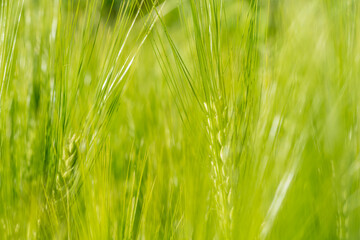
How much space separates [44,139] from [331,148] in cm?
24

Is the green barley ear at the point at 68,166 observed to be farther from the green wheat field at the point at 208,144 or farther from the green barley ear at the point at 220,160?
the green barley ear at the point at 220,160

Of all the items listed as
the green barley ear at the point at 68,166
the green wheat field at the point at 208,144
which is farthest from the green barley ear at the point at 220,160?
the green barley ear at the point at 68,166

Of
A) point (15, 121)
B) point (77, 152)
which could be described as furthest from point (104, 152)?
point (15, 121)

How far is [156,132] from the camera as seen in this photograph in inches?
21.5

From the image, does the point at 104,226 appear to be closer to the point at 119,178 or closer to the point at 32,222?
the point at 32,222

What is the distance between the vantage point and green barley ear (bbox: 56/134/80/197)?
1.44 feet

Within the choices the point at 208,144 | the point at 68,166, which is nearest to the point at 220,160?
the point at 208,144

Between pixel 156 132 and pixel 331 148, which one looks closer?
pixel 331 148

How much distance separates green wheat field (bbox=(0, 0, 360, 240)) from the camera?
15.9 inches

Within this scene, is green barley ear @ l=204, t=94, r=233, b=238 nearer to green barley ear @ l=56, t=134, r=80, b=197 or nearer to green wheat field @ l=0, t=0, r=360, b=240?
green wheat field @ l=0, t=0, r=360, b=240

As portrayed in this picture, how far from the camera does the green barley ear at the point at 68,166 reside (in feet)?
1.44

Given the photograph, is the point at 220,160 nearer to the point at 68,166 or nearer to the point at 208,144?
the point at 208,144

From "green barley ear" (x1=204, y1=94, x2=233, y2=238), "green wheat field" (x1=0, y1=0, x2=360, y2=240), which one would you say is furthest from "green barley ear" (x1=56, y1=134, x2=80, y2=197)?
"green barley ear" (x1=204, y1=94, x2=233, y2=238)

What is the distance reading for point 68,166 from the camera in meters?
0.44
